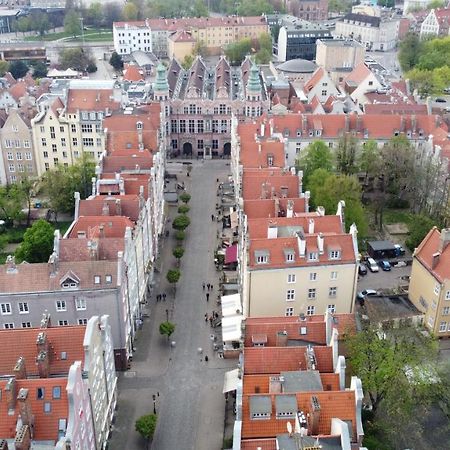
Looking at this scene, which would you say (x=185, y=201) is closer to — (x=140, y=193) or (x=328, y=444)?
(x=140, y=193)

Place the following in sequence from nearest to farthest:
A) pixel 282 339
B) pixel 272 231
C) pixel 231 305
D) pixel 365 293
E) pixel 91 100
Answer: pixel 282 339 → pixel 272 231 → pixel 231 305 → pixel 365 293 → pixel 91 100

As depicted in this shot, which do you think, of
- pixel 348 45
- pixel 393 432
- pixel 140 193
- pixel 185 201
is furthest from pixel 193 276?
pixel 348 45

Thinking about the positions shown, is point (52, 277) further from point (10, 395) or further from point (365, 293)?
point (365, 293)

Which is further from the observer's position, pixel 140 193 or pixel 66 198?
pixel 66 198

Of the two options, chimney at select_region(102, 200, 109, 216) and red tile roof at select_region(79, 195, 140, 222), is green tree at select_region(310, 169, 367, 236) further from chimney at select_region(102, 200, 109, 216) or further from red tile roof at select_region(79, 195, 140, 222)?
chimney at select_region(102, 200, 109, 216)

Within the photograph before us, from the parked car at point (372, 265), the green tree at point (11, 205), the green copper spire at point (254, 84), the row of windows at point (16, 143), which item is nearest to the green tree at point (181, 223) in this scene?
the green tree at point (11, 205)

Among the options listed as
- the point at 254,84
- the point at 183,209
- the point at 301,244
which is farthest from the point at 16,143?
the point at 301,244
